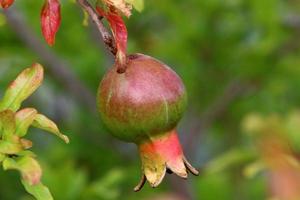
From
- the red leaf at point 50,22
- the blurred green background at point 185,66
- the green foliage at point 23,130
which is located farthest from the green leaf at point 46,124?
the blurred green background at point 185,66

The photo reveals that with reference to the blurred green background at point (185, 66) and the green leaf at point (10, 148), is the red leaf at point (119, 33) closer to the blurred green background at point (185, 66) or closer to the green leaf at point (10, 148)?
the green leaf at point (10, 148)

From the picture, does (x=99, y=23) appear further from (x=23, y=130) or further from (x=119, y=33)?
(x=23, y=130)

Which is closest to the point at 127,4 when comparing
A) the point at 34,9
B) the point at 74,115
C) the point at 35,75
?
the point at 35,75

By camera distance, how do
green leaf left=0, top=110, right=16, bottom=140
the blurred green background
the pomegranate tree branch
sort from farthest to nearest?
the blurred green background
green leaf left=0, top=110, right=16, bottom=140
the pomegranate tree branch

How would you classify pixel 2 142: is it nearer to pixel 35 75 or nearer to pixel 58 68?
pixel 35 75

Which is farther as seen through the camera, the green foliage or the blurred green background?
Result: the blurred green background

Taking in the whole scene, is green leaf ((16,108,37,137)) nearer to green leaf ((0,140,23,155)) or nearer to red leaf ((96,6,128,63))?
green leaf ((0,140,23,155))

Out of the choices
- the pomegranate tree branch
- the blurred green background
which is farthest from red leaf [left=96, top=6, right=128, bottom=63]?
the blurred green background

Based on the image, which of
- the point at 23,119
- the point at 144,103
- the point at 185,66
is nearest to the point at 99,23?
the point at 144,103
